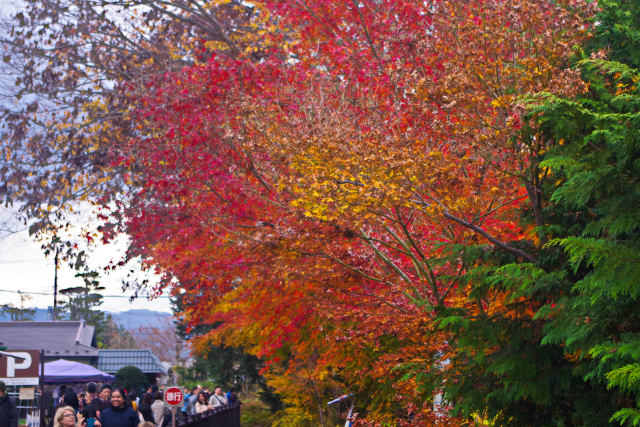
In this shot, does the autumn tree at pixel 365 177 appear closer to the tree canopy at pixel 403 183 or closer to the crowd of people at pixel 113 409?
the tree canopy at pixel 403 183

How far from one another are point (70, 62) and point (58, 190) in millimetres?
3486

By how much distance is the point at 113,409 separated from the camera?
1052cm

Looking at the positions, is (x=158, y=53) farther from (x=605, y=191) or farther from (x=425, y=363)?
(x=605, y=191)

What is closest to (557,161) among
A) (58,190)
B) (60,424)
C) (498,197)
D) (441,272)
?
(498,197)

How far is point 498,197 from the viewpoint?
34.3ft

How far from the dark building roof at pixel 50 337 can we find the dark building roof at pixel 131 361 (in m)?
8.21

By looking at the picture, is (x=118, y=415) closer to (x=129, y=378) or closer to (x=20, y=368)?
(x=20, y=368)

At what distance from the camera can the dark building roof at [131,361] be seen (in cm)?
4459

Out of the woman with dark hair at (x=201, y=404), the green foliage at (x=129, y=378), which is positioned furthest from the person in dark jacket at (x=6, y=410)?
the green foliage at (x=129, y=378)

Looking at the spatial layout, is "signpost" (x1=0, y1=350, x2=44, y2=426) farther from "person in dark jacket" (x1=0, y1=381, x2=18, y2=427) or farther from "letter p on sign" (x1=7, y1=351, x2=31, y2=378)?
"person in dark jacket" (x1=0, y1=381, x2=18, y2=427)

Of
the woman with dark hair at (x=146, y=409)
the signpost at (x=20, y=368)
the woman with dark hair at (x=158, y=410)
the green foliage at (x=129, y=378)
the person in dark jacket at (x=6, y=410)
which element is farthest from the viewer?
the green foliage at (x=129, y=378)

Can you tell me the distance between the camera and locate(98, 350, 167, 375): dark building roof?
4459cm

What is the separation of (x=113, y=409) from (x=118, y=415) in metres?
0.13

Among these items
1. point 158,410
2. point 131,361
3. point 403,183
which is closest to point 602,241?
point 403,183
